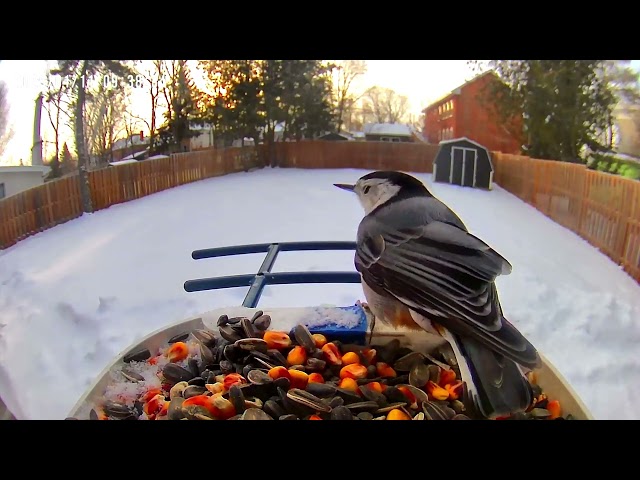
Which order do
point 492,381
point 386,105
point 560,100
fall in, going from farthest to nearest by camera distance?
1. point 386,105
2. point 560,100
3. point 492,381

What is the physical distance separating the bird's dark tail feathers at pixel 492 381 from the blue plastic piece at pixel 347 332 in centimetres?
29

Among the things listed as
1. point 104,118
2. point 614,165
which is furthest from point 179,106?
point 614,165

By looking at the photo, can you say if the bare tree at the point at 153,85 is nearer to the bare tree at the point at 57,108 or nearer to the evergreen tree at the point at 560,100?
the bare tree at the point at 57,108

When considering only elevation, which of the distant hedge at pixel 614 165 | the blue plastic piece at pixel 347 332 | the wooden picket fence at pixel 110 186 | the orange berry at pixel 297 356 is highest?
the distant hedge at pixel 614 165

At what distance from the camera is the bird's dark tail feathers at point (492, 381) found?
1271 mm

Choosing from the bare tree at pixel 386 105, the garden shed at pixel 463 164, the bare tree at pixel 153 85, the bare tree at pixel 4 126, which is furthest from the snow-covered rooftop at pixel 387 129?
the bare tree at pixel 4 126

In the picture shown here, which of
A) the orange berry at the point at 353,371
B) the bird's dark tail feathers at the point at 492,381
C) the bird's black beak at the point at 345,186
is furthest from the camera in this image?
the bird's black beak at the point at 345,186

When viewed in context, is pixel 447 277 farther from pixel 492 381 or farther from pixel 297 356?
pixel 297 356

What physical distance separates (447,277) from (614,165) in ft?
2.16

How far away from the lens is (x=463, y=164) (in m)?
1.59

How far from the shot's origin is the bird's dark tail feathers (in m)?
1.27
